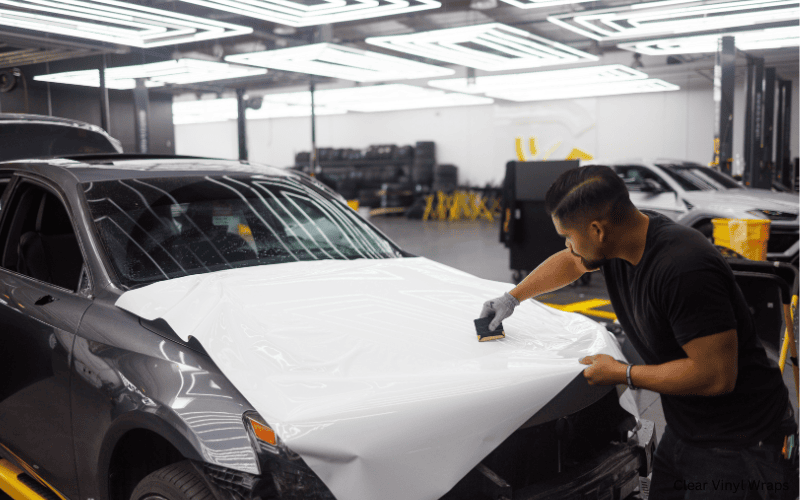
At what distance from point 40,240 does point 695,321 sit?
2.66 meters

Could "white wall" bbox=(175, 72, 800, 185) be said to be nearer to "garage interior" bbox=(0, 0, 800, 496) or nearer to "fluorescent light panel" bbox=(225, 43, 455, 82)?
"garage interior" bbox=(0, 0, 800, 496)

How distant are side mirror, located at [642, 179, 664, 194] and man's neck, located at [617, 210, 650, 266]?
8456 millimetres

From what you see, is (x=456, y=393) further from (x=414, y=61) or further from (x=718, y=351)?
(x=414, y=61)

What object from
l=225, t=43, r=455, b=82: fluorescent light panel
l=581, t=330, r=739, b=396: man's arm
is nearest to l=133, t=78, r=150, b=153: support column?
l=225, t=43, r=455, b=82: fluorescent light panel

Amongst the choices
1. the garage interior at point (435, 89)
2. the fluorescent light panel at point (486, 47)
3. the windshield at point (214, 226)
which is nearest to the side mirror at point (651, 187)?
the garage interior at point (435, 89)

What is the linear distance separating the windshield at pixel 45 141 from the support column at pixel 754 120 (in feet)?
45.3

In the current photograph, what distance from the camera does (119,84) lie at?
9.94m

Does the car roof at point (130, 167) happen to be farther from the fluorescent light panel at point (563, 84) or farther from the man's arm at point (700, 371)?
the fluorescent light panel at point (563, 84)

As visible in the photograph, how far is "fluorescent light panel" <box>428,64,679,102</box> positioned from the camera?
15.0m

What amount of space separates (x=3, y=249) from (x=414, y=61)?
10.5 meters

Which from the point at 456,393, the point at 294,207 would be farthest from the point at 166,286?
the point at 456,393

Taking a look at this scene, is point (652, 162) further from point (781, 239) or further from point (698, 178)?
point (781, 239)

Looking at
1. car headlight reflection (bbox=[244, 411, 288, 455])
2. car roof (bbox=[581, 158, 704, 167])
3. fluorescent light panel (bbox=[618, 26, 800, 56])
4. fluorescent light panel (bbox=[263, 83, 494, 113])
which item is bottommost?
car headlight reflection (bbox=[244, 411, 288, 455])

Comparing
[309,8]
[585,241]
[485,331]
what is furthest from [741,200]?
[585,241]
